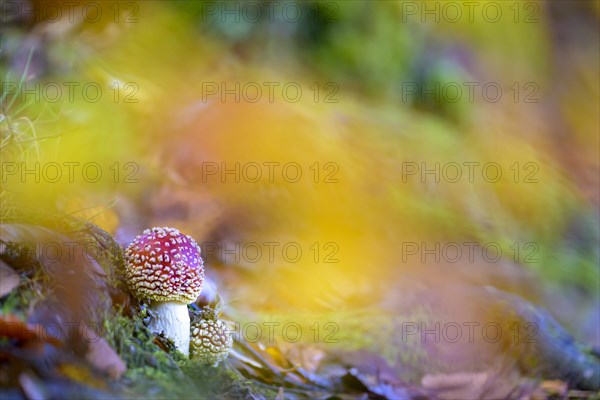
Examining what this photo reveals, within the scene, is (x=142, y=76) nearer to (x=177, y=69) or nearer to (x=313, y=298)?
(x=177, y=69)

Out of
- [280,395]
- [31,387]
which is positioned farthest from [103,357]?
[280,395]

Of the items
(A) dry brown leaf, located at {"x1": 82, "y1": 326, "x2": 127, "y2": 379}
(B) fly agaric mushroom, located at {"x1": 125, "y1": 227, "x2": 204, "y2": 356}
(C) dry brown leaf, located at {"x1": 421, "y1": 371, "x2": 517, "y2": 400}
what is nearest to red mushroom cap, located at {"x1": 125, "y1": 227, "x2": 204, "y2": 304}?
(B) fly agaric mushroom, located at {"x1": 125, "y1": 227, "x2": 204, "y2": 356}

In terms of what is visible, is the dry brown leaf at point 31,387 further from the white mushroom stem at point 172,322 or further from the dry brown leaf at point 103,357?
the white mushroom stem at point 172,322

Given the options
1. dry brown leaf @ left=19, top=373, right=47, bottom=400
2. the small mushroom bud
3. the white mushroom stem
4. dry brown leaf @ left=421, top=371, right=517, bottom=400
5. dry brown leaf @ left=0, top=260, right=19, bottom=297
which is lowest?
dry brown leaf @ left=421, top=371, right=517, bottom=400

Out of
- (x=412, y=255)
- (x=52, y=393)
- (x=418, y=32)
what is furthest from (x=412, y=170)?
(x=52, y=393)

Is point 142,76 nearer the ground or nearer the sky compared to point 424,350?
nearer the sky

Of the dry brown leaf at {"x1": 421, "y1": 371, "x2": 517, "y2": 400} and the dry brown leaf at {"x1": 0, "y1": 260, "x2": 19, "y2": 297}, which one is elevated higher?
the dry brown leaf at {"x1": 0, "y1": 260, "x2": 19, "y2": 297}

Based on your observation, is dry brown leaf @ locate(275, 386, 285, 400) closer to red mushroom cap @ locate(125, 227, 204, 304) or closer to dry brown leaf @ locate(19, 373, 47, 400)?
red mushroom cap @ locate(125, 227, 204, 304)

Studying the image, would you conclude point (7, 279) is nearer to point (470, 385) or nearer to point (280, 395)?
point (280, 395)
